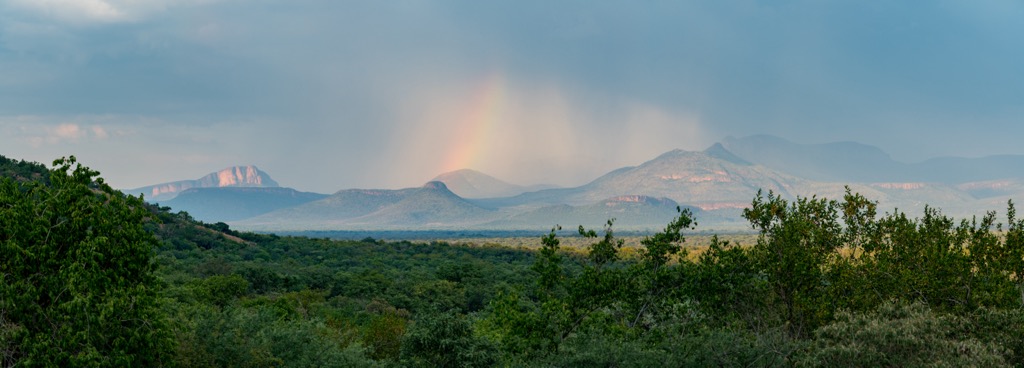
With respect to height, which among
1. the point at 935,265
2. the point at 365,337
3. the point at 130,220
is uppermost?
the point at 130,220

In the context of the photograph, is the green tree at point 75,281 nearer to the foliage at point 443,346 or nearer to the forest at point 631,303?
the forest at point 631,303

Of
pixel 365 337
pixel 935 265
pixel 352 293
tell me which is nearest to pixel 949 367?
pixel 935 265

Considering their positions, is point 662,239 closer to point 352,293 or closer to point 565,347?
point 565,347

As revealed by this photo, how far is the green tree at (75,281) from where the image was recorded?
20344mm

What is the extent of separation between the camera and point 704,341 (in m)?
25.5

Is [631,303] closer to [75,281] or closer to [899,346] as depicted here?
[899,346]

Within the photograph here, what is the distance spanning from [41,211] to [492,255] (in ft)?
457

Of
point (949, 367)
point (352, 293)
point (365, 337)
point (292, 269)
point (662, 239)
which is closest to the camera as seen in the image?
point (949, 367)

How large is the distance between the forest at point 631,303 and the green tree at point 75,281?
0.06 m

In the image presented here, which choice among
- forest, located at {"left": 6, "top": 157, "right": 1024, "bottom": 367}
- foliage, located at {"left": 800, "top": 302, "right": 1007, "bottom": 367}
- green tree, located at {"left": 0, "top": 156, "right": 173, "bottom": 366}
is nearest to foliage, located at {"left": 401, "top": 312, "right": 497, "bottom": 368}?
forest, located at {"left": 6, "top": 157, "right": 1024, "bottom": 367}

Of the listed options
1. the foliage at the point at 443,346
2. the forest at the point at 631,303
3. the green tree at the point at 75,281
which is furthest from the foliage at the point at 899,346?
the green tree at the point at 75,281

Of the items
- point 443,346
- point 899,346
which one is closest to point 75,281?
point 443,346

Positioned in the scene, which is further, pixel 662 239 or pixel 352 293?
pixel 352 293

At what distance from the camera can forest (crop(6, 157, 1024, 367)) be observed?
21172 millimetres
